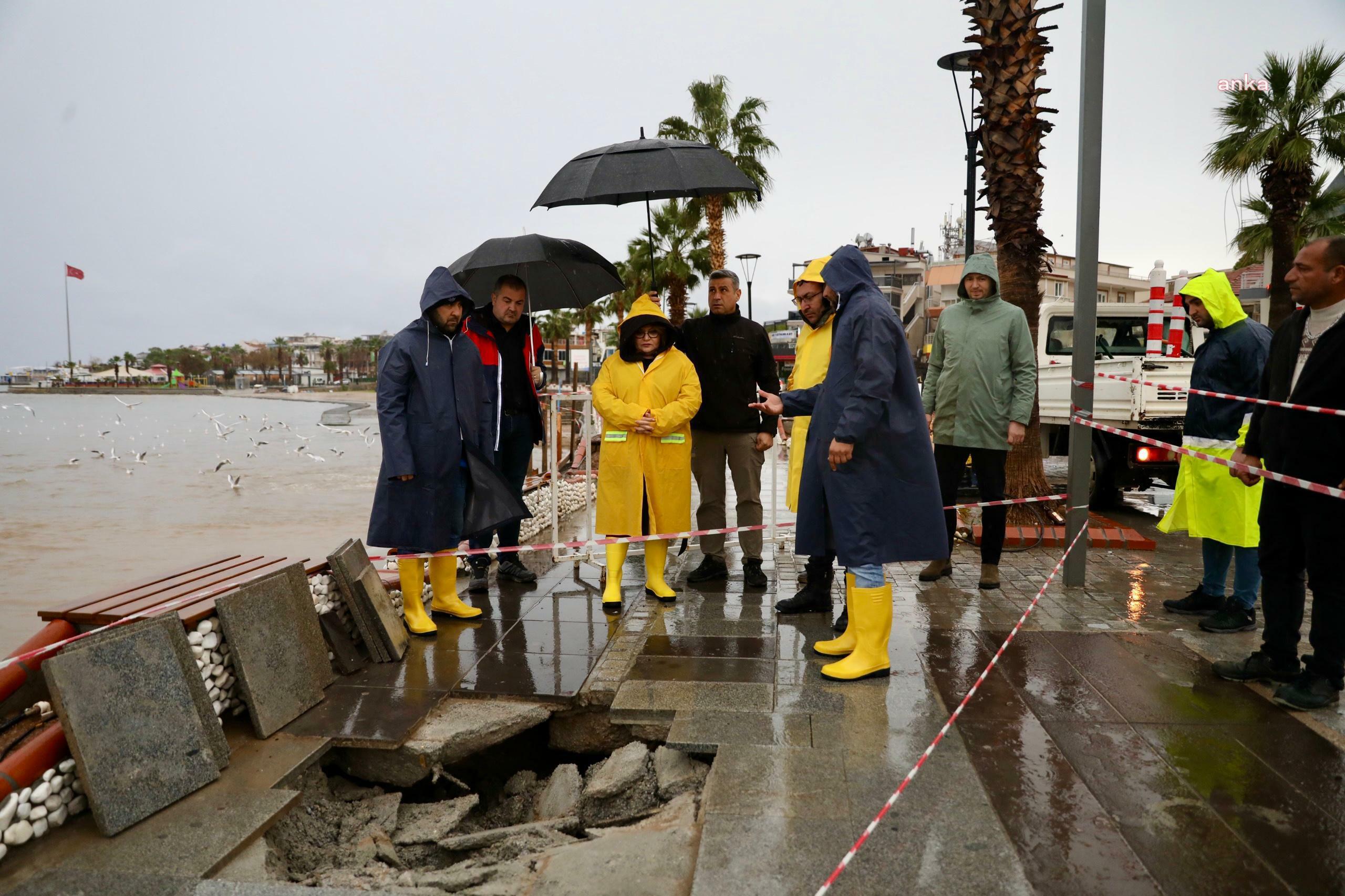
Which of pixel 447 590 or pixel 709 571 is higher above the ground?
pixel 447 590

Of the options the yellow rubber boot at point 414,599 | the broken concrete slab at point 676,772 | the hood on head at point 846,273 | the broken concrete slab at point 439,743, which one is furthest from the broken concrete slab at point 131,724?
the hood on head at point 846,273

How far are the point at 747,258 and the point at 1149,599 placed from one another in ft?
68.9

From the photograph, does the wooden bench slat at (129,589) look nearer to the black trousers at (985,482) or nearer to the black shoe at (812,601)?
the black shoe at (812,601)

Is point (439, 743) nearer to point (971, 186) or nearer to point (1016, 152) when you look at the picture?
point (1016, 152)

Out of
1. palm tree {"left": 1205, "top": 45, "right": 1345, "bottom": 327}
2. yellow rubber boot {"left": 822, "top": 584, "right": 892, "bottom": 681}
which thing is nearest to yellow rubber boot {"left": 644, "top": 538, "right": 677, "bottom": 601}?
yellow rubber boot {"left": 822, "top": 584, "right": 892, "bottom": 681}

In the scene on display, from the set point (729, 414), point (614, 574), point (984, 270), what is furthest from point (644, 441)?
point (984, 270)

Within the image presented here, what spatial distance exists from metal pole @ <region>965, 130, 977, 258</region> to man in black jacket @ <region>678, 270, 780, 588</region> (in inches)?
224

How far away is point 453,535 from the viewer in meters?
4.72

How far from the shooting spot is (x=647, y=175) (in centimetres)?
511

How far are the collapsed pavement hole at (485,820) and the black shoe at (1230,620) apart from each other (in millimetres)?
3135

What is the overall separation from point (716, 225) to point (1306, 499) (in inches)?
905

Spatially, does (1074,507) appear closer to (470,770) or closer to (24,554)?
(470,770)

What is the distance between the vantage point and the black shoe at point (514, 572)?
233 inches

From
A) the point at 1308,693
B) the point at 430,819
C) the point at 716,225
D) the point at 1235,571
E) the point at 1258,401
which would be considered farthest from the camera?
the point at 716,225
